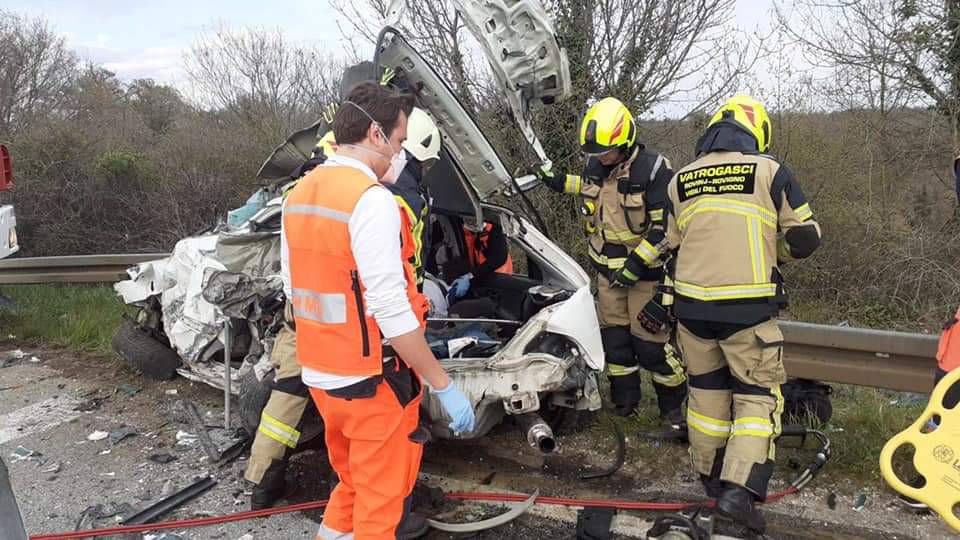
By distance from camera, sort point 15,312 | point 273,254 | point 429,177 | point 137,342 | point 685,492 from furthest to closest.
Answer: point 15,312 < point 137,342 < point 429,177 < point 273,254 < point 685,492

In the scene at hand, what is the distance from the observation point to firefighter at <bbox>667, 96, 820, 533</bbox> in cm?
304

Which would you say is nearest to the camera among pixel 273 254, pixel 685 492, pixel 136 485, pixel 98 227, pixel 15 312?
pixel 685 492

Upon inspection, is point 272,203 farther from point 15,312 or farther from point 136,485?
point 15,312

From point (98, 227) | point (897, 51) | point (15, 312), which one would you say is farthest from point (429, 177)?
point (98, 227)

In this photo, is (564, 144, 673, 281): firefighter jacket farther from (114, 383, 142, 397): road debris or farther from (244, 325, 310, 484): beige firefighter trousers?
(114, 383, 142, 397): road debris

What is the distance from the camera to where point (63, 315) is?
22.1 ft

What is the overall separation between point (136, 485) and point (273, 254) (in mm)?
1432

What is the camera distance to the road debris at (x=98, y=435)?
4253mm

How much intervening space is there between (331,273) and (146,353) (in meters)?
3.38

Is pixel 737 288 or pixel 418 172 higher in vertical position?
pixel 418 172

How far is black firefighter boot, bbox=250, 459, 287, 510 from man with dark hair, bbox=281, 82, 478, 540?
3.23ft

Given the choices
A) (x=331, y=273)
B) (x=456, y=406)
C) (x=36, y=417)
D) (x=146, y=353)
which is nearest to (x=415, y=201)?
(x=331, y=273)

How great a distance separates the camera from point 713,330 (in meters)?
3.19

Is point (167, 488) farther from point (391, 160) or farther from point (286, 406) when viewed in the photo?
point (391, 160)
